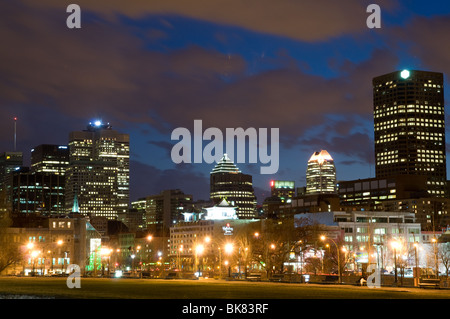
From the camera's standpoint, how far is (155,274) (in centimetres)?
13138
